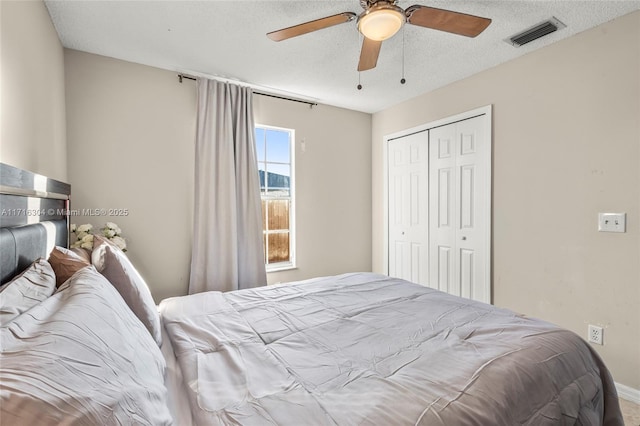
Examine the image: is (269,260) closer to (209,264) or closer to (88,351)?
(209,264)

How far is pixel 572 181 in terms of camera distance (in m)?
2.28

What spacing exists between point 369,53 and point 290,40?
2.34 ft

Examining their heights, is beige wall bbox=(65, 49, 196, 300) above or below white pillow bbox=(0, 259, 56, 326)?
above

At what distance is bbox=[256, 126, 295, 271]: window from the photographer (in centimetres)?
341

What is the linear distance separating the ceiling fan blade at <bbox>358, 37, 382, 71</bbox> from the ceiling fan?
0.11ft

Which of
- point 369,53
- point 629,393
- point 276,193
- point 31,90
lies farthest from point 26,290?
point 629,393

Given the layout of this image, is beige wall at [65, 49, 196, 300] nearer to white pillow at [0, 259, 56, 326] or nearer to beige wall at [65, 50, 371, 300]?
beige wall at [65, 50, 371, 300]

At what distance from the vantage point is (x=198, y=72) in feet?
9.13

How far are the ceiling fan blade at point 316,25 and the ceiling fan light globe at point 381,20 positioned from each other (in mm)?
99

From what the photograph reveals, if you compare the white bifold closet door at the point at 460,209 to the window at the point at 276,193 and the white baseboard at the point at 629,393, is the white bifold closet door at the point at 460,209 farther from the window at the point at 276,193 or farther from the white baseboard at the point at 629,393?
the window at the point at 276,193

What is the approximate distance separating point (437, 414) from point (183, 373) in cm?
84

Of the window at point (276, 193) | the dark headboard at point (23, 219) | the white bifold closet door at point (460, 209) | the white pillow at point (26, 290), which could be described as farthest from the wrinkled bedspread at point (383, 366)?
the window at point (276, 193)

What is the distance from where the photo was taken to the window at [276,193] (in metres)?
3.41

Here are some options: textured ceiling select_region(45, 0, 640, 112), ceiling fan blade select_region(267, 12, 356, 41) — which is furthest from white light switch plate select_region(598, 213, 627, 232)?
ceiling fan blade select_region(267, 12, 356, 41)
